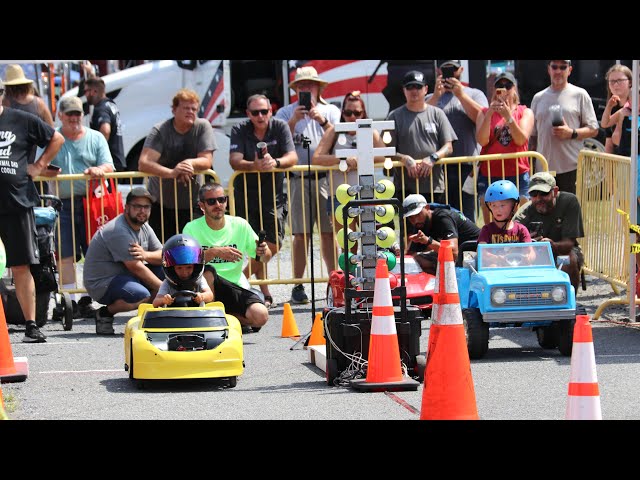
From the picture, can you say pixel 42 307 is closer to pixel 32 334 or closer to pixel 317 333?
pixel 32 334

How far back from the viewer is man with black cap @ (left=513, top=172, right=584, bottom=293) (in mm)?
12359

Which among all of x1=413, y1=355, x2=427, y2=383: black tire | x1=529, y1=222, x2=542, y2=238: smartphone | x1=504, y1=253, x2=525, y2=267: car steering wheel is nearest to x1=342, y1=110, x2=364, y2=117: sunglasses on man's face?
x1=529, y1=222, x2=542, y2=238: smartphone

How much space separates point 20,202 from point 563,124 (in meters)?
6.18

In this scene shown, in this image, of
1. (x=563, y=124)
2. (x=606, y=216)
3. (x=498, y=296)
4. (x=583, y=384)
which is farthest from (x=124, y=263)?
(x=583, y=384)

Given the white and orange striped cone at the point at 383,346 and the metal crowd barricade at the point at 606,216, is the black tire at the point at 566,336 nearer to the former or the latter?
the metal crowd barricade at the point at 606,216

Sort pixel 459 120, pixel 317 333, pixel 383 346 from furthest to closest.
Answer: pixel 459 120 < pixel 317 333 < pixel 383 346

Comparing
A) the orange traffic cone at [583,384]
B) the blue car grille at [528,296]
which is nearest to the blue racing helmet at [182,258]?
the blue car grille at [528,296]

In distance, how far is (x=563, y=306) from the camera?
10594 mm

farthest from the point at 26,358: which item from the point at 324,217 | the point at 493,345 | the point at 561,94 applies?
the point at 561,94

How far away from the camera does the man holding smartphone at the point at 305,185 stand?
1451cm

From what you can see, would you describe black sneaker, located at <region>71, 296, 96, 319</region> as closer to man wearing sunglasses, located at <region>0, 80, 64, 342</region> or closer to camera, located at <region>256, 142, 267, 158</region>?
man wearing sunglasses, located at <region>0, 80, 64, 342</region>

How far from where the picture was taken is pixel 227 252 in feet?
39.3
